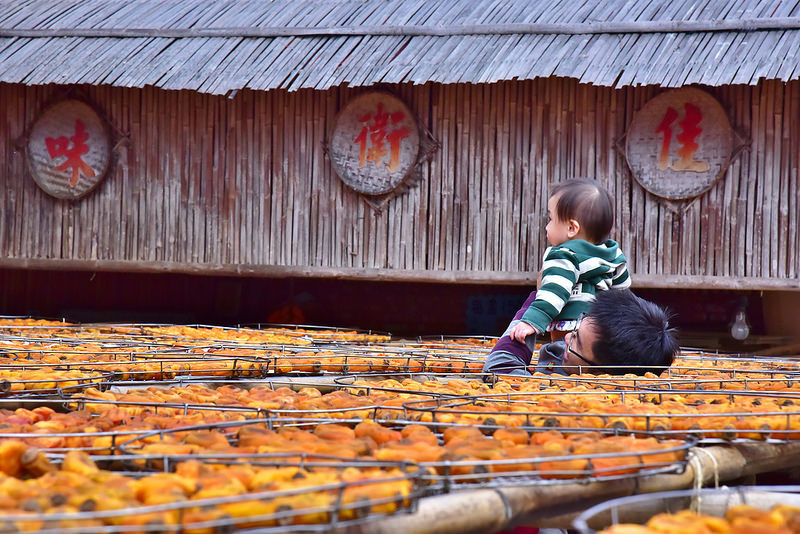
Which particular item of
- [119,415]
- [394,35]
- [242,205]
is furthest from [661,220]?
[119,415]

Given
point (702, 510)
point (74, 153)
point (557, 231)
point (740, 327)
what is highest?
point (74, 153)

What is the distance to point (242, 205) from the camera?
298 inches

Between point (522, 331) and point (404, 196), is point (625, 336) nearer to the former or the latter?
point (522, 331)

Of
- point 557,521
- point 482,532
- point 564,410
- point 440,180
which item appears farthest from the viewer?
point 440,180

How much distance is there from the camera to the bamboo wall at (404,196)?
21.4 ft

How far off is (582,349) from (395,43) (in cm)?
363

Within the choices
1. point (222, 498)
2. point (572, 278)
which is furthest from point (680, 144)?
point (222, 498)

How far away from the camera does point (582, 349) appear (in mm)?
4168

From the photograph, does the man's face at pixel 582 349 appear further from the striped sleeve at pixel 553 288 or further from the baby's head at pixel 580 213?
the baby's head at pixel 580 213

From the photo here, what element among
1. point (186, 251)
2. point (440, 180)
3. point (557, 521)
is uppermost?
point (440, 180)

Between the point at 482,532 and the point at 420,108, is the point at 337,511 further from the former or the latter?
the point at 420,108

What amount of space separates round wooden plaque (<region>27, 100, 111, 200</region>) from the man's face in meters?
4.98

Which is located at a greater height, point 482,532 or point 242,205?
point 242,205

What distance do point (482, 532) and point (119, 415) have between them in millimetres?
1163
